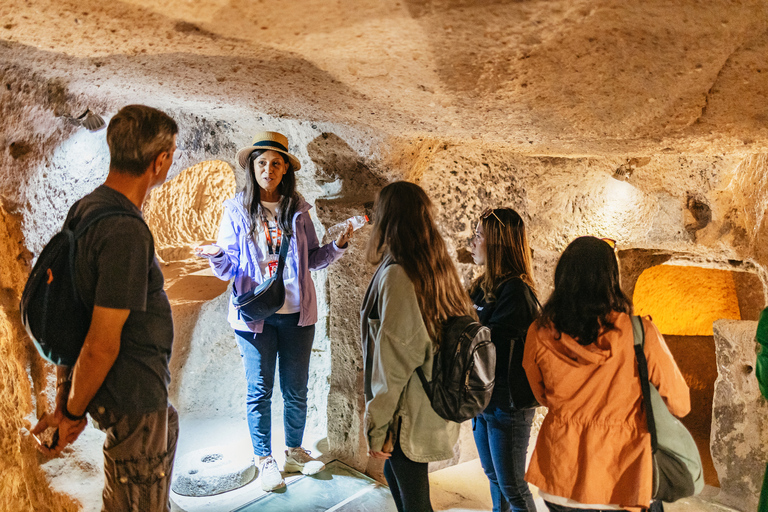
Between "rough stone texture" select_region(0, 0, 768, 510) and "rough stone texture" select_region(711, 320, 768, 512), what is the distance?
0.49 m

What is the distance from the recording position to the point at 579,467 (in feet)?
5.24

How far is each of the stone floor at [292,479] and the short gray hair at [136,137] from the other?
5.78ft

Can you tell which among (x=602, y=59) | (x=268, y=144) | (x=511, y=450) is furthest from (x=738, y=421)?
(x=268, y=144)

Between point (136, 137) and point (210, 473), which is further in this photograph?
point (210, 473)

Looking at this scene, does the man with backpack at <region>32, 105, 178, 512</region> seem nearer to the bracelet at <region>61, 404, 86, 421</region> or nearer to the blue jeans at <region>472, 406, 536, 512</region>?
the bracelet at <region>61, 404, 86, 421</region>

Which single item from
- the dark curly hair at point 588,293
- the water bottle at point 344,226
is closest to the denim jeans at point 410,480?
the dark curly hair at point 588,293

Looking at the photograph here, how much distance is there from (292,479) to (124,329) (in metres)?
1.66

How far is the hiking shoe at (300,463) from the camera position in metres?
2.72

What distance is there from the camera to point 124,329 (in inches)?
52.8

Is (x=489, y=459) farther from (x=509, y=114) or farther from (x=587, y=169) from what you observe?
(x=587, y=169)

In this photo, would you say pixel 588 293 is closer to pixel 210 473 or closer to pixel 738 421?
pixel 210 473

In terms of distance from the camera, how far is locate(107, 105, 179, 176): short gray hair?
1.35 metres

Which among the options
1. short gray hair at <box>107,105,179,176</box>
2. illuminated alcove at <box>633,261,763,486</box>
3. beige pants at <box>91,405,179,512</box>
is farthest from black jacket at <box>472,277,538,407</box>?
illuminated alcove at <box>633,261,763,486</box>

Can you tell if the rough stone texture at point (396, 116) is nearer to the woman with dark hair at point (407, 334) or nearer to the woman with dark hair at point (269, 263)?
the woman with dark hair at point (269, 263)
